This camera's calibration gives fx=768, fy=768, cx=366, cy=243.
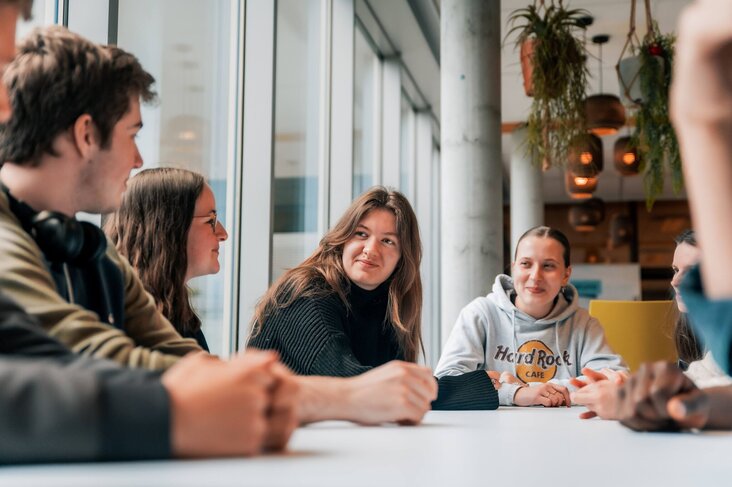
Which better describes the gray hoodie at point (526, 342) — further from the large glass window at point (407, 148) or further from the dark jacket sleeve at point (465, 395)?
the large glass window at point (407, 148)

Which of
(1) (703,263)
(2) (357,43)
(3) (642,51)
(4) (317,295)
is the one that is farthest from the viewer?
(2) (357,43)

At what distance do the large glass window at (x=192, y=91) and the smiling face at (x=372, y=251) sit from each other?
624mm

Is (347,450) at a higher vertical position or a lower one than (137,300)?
lower

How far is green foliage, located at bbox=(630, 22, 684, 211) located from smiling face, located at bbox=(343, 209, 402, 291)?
2.21 m

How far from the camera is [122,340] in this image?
0.93 metres

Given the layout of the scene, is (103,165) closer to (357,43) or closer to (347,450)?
(347,450)

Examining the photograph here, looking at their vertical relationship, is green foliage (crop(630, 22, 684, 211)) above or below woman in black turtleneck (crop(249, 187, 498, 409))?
above

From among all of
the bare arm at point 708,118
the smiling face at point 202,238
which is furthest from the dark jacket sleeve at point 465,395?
the bare arm at point 708,118

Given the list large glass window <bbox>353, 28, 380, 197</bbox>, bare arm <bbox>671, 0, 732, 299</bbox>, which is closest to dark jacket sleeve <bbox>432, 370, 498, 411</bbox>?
bare arm <bbox>671, 0, 732, 299</bbox>

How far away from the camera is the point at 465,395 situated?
178 cm

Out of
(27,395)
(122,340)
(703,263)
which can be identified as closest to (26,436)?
(27,395)

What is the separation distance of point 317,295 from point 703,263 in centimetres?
155

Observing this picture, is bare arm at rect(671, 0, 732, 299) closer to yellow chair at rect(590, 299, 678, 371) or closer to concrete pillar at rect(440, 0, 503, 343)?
yellow chair at rect(590, 299, 678, 371)

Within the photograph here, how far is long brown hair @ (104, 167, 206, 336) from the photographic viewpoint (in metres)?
2.01
